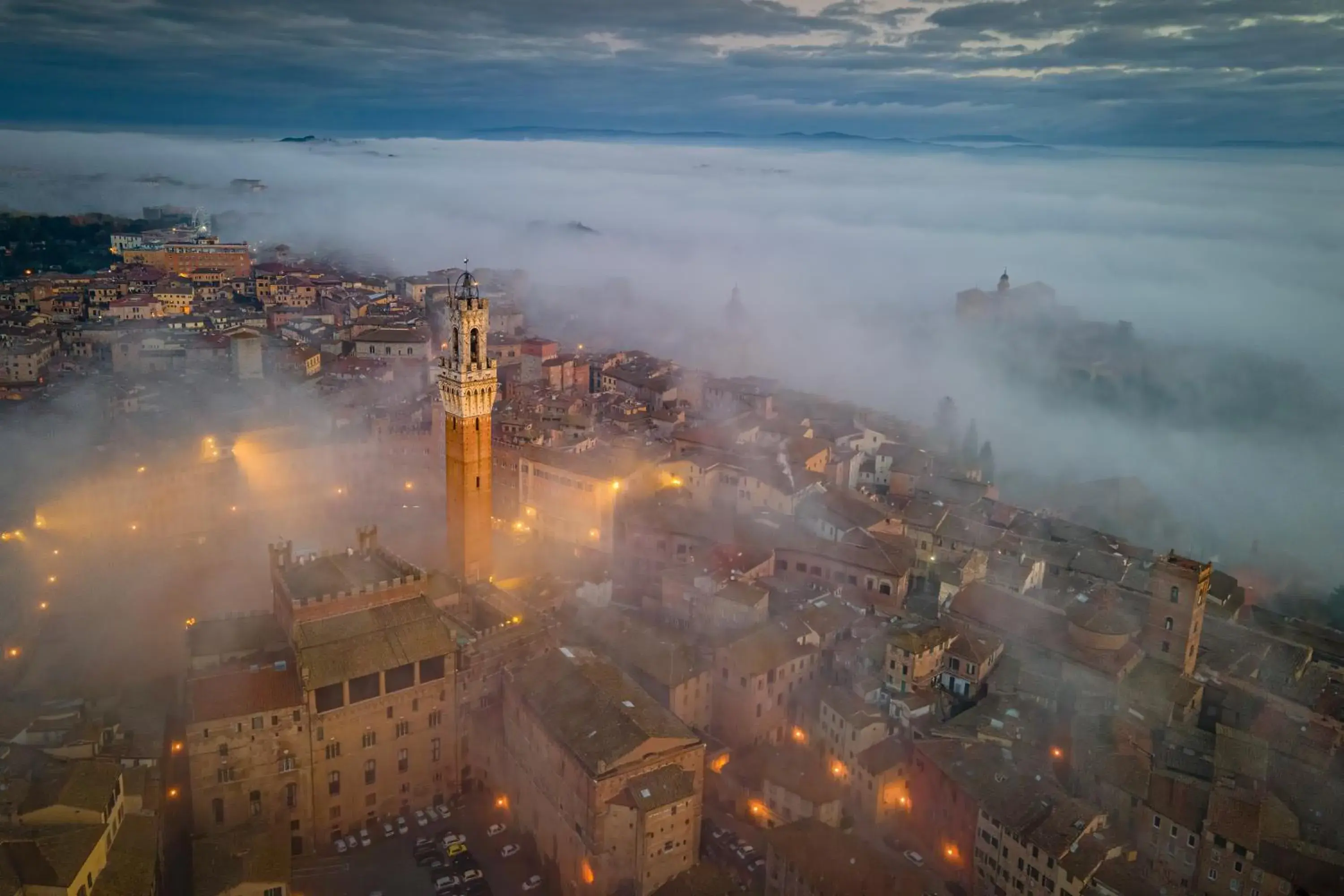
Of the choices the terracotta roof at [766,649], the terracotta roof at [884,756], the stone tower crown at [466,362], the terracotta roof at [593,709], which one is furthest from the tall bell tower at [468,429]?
the terracotta roof at [884,756]

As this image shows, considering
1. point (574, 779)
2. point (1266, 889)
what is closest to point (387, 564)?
point (574, 779)

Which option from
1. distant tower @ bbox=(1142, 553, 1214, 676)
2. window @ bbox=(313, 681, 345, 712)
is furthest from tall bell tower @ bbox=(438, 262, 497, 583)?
distant tower @ bbox=(1142, 553, 1214, 676)

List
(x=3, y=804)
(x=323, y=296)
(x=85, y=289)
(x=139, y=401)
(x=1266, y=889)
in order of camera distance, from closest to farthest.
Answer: (x=3, y=804) < (x=1266, y=889) < (x=139, y=401) < (x=85, y=289) < (x=323, y=296)

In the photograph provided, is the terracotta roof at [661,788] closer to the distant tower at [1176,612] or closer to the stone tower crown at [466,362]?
the stone tower crown at [466,362]

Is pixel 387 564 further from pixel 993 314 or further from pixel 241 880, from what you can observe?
pixel 993 314

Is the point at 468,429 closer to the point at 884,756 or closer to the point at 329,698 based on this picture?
the point at 329,698

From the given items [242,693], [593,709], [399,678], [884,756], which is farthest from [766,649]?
[242,693]
